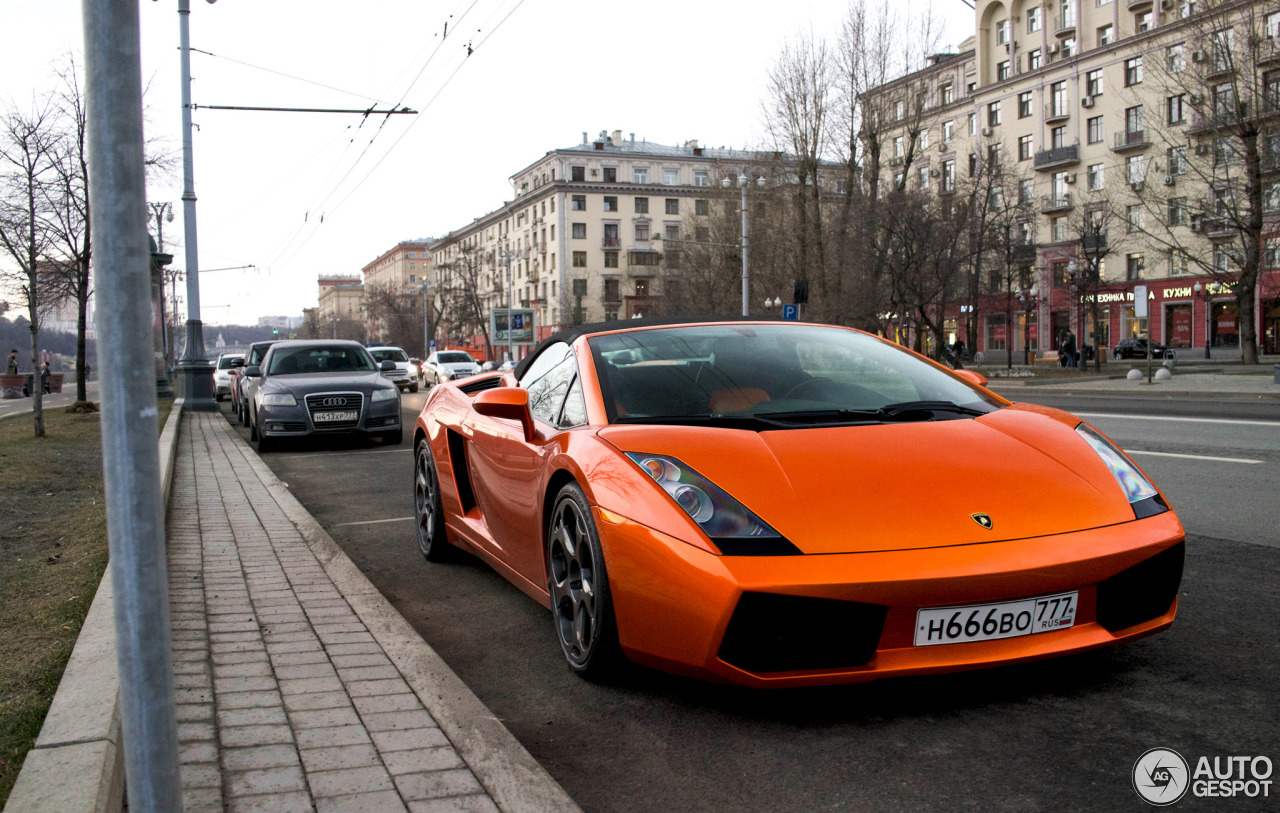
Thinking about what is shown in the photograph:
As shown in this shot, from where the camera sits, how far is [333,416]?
42.1 feet

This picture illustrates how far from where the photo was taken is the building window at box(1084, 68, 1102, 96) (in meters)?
57.2

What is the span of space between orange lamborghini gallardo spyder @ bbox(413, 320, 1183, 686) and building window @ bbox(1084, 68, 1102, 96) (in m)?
Result: 61.2

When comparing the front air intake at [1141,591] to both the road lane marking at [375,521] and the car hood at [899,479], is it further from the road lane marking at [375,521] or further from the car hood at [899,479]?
the road lane marking at [375,521]

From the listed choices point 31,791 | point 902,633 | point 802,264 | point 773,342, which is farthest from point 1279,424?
point 802,264

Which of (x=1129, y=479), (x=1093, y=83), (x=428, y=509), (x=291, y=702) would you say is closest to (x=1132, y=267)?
(x=1093, y=83)

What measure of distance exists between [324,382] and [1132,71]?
180 ft

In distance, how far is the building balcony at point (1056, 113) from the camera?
5938 cm

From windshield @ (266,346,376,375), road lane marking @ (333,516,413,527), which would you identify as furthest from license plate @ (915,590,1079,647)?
windshield @ (266,346,376,375)

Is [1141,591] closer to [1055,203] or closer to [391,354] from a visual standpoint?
[391,354]

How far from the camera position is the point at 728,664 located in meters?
2.87

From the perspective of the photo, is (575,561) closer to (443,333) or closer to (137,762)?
(137,762)

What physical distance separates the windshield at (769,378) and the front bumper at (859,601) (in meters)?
0.84

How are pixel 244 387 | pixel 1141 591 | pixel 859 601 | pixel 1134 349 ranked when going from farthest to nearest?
pixel 1134 349 → pixel 244 387 → pixel 1141 591 → pixel 859 601

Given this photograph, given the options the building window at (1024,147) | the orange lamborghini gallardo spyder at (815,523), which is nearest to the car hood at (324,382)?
the orange lamborghini gallardo spyder at (815,523)
